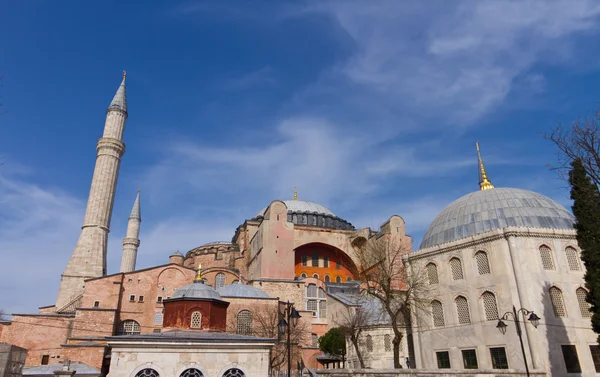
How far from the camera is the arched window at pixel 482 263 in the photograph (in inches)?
841

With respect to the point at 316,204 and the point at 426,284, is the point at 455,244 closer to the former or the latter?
the point at 426,284

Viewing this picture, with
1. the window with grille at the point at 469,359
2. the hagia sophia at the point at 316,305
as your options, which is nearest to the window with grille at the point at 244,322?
the hagia sophia at the point at 316,305

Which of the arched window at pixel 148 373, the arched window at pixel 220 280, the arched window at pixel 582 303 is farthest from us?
the arched window at pixel 220 280

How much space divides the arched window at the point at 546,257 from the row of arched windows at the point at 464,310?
292cm

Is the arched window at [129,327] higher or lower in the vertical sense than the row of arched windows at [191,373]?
higher

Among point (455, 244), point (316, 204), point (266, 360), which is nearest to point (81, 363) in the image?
point (266, 360)

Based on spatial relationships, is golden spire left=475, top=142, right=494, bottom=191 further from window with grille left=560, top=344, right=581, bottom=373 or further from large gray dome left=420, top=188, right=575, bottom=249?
window with grille left=560, top=344, right=581, bottom=373

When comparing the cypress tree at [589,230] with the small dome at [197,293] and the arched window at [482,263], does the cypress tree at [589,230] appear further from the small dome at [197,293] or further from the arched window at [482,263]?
the small dome at [197,293]

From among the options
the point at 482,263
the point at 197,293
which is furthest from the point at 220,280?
the point at 482,263

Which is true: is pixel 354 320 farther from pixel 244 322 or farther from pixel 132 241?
pixel 132 241

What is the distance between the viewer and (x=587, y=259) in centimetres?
1554

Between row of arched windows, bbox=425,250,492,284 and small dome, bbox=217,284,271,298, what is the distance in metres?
12.0

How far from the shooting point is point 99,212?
124 feet

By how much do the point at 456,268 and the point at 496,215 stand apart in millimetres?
3681
